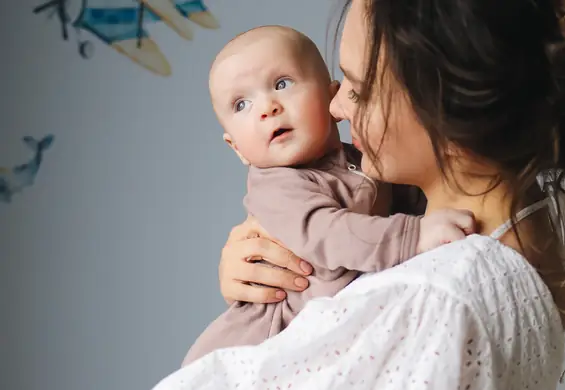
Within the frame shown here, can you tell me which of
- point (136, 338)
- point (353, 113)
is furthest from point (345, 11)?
point (136, 338)

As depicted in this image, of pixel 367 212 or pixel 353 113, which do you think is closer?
pixel 353 113

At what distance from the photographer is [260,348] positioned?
0.74 metres

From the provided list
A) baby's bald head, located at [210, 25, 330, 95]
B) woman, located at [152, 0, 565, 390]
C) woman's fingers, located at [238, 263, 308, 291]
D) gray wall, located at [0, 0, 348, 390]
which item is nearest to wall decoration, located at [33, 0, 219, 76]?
gray wall, located at [0, 0, 348, 390]

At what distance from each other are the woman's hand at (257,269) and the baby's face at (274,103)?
102mm

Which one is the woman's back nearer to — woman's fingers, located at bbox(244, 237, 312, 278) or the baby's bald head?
woman's fingers, located at bbox(244, 237, 312, 278)

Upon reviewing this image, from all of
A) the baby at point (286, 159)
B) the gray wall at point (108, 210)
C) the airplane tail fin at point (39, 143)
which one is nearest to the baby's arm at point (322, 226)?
the baby at point (286, 159)

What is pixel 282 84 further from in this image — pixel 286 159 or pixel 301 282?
pixel 301 282

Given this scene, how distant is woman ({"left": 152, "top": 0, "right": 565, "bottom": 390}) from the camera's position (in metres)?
0.68

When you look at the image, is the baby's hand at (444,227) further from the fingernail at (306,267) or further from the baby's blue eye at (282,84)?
the baby's blue eye at (282,84)

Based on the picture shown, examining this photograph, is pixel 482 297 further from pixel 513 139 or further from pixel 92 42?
pixel 92 42

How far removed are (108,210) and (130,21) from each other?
476 millimetres

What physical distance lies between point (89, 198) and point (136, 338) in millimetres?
369

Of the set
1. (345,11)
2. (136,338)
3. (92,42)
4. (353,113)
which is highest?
(92,42)

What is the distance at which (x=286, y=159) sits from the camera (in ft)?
3.15
